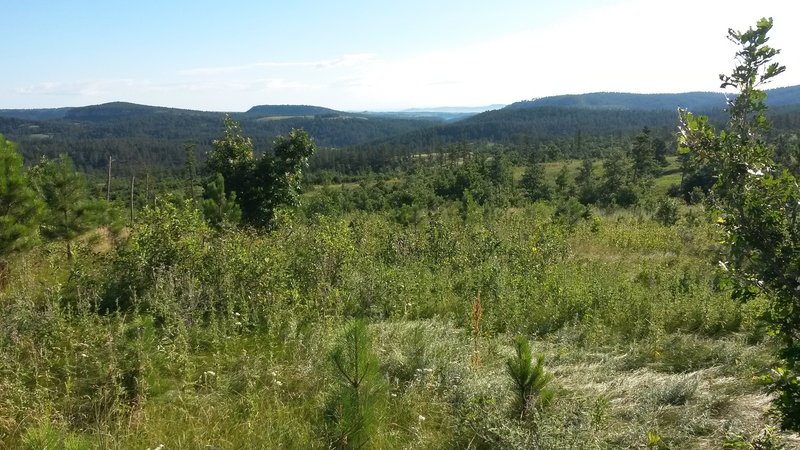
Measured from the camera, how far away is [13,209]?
20.8 ft

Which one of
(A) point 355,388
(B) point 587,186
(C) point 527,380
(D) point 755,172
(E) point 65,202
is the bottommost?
(B) point 587,186

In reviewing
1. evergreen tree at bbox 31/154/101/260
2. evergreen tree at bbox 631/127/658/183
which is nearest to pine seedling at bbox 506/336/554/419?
evergreen tree at bbox 31/154/101/260

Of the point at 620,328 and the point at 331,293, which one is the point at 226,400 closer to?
the point at 331,293

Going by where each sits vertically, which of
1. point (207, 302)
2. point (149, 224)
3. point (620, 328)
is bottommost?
Result: point (620, 328)

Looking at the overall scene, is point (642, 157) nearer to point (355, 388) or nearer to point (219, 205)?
point (219, 205)

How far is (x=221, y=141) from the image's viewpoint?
1277cm

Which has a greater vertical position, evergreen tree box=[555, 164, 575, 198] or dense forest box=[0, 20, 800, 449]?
dense forest box=[0, 20, 800, 449]

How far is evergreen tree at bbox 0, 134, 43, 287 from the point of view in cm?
614

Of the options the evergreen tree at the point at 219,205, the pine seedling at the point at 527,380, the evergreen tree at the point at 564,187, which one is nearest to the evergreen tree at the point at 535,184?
the evergreen tree at the point at 564,187

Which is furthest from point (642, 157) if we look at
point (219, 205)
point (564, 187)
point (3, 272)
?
point (3, 272)

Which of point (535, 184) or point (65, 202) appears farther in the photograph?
point (535, 184)

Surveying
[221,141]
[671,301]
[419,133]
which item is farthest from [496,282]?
[419,133]

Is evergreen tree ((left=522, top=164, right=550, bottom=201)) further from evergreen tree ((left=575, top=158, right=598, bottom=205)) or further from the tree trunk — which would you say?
the tree trunk

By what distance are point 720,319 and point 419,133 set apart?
17633cm
